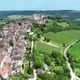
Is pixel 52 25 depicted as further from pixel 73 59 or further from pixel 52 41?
pixel 73 59

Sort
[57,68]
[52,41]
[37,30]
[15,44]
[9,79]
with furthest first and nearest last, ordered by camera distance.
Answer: [37,30]
[52,41]
[15,44]
[57,68]
[9,79]

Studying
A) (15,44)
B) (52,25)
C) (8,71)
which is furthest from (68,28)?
(8,71)

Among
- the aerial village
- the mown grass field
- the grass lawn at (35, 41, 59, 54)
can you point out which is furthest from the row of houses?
the mown grass field

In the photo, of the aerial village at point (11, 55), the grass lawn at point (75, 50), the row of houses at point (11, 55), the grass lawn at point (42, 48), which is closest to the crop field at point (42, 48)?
the grass lawn at point (42, 48)

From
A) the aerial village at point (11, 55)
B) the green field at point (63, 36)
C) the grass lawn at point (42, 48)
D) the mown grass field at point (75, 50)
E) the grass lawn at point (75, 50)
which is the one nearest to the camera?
the aerial village at point (11, 55)

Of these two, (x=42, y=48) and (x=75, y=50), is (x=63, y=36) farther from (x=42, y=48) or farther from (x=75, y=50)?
(x=42, y=48)

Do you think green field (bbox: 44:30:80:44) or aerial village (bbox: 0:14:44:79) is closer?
aerial village (bbox: 0:14:44:79)

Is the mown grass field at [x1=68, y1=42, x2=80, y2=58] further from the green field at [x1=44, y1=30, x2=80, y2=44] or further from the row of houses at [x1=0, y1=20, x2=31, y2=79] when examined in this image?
the row of houses at [x1=0, y1=20, x2=31, y2=79]

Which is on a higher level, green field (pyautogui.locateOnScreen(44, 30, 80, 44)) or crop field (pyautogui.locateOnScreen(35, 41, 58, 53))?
crop field (pyautogui.locateOnScreen(35, 41, 58, 53))

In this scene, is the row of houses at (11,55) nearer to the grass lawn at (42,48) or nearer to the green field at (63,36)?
the grass lawn at (42,48)
